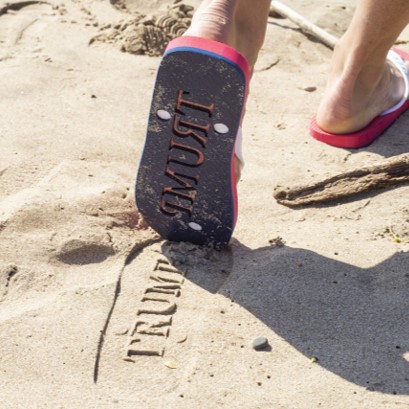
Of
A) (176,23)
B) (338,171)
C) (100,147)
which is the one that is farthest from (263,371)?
(176,23)

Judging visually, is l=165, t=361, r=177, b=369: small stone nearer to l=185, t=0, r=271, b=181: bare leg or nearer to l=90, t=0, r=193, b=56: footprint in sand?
l=185, t=0, r=271, b=181: bare leg

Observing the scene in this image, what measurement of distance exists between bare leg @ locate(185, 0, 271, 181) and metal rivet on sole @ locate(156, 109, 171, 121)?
0.20 m

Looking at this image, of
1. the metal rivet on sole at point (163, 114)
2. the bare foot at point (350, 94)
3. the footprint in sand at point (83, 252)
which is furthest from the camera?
the bare foot at point (350, 94)

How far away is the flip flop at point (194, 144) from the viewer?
1839 millimetres

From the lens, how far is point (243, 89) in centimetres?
185

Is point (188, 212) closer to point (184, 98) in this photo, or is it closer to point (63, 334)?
point (184, 98)

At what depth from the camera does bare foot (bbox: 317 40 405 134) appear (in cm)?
272

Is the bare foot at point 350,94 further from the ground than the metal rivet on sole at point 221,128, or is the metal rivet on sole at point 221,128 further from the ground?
the metal rivet on sole at point 221,128

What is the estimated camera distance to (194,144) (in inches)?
77.9

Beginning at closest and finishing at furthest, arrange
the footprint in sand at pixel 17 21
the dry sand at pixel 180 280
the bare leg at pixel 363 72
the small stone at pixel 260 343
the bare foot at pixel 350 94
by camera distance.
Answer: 1. the dry sand at pixel 180 280
2. the small stone at pixel 260 343
3. the bare leg at pixel 363 72
4. the bare foot at pixel 350 94
5. the footprint in sand at pixel 17 21

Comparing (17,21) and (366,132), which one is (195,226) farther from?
(17,21)

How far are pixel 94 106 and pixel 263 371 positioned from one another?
1429mm

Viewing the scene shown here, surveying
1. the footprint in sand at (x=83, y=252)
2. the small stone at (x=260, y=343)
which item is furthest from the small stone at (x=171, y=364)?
the footprint in sand at (x=83, y=252)

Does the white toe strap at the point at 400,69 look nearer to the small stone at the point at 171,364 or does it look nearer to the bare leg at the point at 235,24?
the bare leg at the point at 235,24
